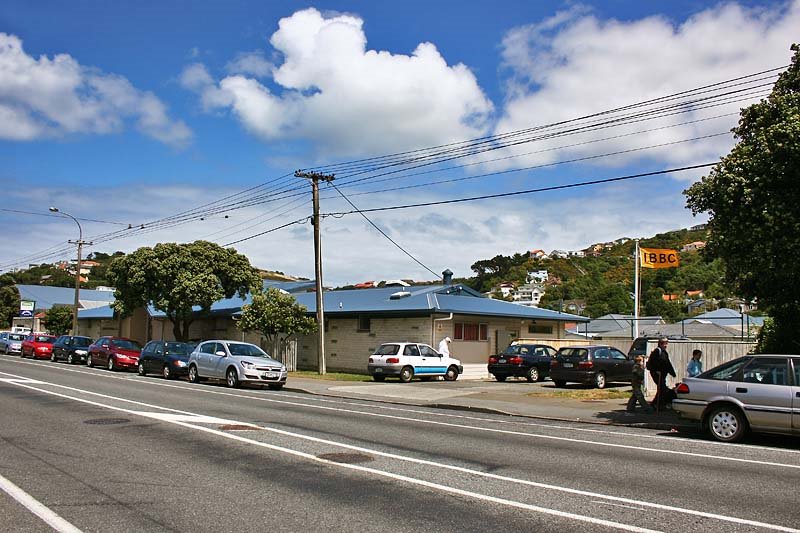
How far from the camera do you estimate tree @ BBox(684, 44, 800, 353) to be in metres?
12.4

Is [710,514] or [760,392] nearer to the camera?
[710,514]

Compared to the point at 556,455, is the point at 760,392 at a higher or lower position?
higher

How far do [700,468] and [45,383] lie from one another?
18.9 m

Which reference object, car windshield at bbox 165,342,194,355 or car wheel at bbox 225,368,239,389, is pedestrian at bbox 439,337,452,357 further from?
car windshield at bbox 165,342,194,355

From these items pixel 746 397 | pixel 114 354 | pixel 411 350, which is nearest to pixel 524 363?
pixel 411 350

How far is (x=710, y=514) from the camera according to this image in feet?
22.2

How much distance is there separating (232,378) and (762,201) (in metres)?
16.5

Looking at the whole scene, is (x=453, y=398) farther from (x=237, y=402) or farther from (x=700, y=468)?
(x=700, y=468)

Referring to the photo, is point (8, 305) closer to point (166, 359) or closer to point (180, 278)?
point (180, 278)

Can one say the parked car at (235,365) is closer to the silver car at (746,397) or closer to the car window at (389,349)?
the car window at (389,349)

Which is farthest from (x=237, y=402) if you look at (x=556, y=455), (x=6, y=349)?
(x=6, y=349)

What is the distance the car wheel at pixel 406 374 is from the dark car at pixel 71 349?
732 inches

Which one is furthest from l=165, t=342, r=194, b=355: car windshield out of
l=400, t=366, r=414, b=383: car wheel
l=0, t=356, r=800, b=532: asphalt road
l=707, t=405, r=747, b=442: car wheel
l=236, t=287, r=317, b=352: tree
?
l=707, t=405, r=747, b=442: car wheel

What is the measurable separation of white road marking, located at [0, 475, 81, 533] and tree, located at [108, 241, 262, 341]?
96.1 ft
